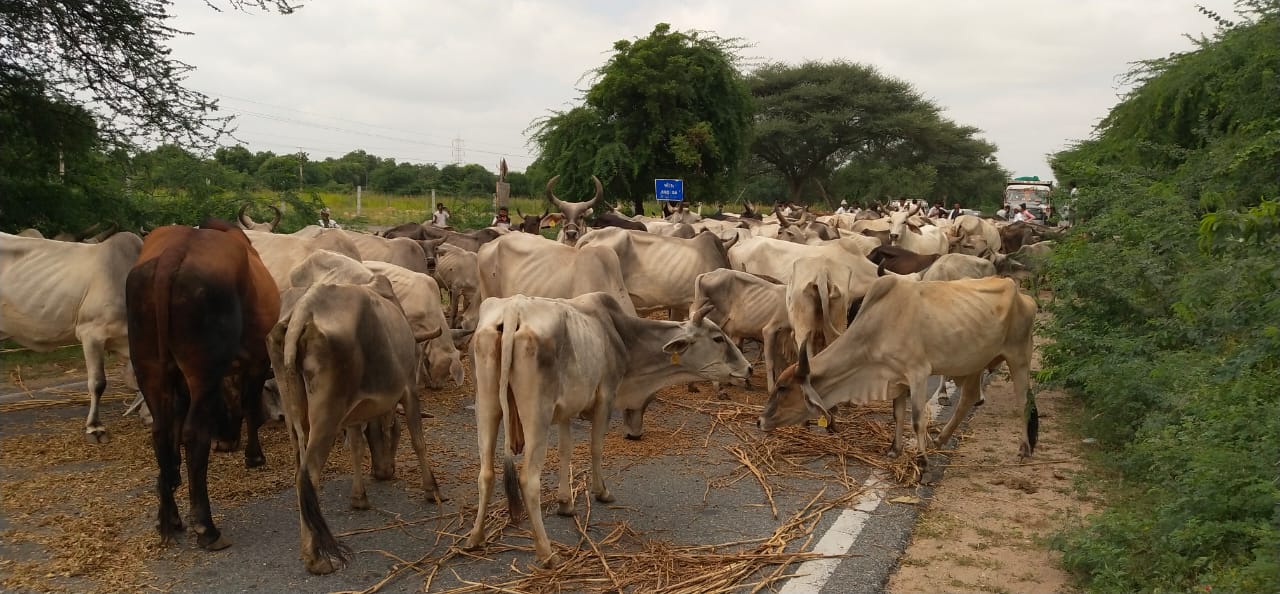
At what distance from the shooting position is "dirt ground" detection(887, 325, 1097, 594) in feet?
15.5

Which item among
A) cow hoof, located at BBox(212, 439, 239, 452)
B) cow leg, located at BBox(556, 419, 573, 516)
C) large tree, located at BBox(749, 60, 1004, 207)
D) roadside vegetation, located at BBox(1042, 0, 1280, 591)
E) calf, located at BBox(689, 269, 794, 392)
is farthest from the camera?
large tree, located at BBox(749, 60, 1004, 207)

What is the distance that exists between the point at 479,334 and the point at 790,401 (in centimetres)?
288

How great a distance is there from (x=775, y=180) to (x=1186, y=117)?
3498cm

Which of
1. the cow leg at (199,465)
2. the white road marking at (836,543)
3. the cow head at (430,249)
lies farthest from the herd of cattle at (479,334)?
the white road marking at (836,543)

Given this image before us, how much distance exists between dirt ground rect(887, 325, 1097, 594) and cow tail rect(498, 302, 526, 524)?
6.65 ft

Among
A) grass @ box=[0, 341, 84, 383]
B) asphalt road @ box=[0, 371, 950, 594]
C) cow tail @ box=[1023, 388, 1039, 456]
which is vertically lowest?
grass @ box=[0, 341, 84, 383]

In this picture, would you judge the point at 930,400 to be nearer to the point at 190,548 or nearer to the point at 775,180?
the point at 190,548

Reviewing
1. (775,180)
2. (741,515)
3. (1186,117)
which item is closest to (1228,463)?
(741,515)

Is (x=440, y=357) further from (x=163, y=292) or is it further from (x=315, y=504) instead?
(x=315, y=504)

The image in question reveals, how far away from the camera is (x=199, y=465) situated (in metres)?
4.86

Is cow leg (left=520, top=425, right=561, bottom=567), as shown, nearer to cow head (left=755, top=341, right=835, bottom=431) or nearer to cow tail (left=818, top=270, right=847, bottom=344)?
cow head (left=755, top=341, right=835, bottom=431)

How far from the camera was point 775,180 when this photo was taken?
1928 inches

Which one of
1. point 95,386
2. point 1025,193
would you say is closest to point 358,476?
point 95,386

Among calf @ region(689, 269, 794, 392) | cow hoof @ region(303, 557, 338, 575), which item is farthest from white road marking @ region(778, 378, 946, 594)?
calf @ region(689, 269, 794, 392)
